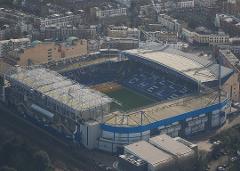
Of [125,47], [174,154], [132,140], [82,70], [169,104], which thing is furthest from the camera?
[125,47]

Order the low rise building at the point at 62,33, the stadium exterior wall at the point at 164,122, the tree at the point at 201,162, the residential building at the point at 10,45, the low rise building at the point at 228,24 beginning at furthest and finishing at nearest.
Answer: the low rise building at the point at 228,24 < the low rise building at the point at 62,33 < the residential building at the point at 10,45 < the stadium exterior wall at the point at 164,122 < the tree at the point at 201,162

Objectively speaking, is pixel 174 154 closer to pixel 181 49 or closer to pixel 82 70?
pixel 82 70

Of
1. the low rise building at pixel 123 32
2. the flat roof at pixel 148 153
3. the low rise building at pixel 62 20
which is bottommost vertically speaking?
the flat roof at pixel 148 153

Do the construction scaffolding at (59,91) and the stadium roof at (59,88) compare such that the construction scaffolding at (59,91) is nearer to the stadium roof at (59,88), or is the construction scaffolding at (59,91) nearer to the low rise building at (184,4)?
the stadium roof at (59,88)

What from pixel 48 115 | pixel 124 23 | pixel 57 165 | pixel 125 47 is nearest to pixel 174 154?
pixel 57 165

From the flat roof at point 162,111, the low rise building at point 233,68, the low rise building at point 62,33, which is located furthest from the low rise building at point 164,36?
the flat roof at point 162,111

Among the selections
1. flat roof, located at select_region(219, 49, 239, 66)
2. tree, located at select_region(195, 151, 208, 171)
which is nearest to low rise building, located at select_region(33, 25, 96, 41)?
flat roof, located at select_region(219, 49, 239, 66)

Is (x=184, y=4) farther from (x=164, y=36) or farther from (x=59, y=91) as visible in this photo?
(x=59, y=91)

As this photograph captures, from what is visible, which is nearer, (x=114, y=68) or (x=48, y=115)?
(x=48, y=115)
